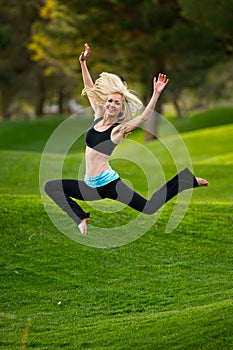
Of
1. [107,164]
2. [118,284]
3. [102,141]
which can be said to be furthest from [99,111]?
[118,284]

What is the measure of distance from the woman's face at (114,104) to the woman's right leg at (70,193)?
0.86m

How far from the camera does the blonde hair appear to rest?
8.98m

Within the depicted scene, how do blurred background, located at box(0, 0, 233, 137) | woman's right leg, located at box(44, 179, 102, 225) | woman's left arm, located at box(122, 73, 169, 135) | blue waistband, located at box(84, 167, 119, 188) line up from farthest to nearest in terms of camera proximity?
blurred background, located at box(0, 0, 233, 137), woman's right leg, located at box(44, 179, 102, 225), blue waistband, located at box(84, 167, 119, 188), woman's left arm, located at box(122, 73, 169, 135)

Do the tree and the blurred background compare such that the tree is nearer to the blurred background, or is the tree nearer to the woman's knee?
the blurred background

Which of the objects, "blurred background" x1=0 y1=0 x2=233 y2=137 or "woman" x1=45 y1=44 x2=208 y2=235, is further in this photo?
"blurred background" x1=0 y1=0 x2=233 y2=137

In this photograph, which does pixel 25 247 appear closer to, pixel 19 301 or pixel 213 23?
pixel 19 301

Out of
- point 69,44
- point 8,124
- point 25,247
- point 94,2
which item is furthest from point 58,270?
point 8,124

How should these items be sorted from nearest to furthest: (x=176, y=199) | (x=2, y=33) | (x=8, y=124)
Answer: (x=176, y=199)
(x=2, y=33)
(x=8, y=124)

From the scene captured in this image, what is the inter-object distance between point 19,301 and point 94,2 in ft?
80.7

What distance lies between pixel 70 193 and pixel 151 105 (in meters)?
1.43

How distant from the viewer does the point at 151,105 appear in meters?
8.47

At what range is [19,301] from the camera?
37.6 feet

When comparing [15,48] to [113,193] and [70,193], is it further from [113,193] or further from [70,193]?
[113,193]

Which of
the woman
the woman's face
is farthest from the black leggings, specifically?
the woman's face
